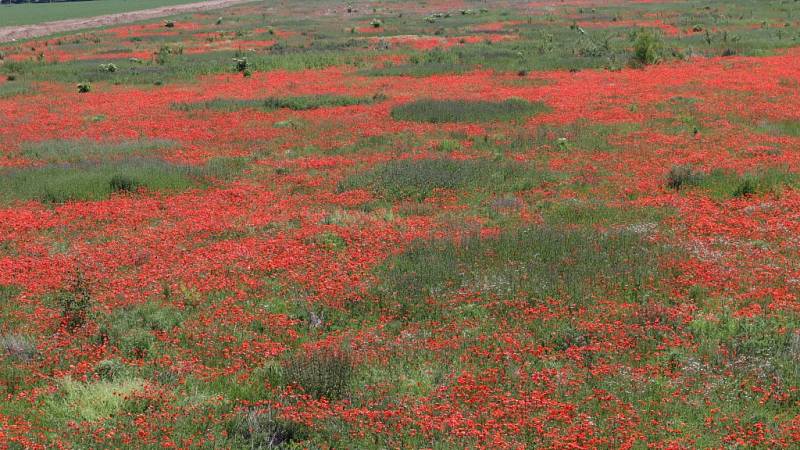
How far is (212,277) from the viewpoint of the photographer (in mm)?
12375

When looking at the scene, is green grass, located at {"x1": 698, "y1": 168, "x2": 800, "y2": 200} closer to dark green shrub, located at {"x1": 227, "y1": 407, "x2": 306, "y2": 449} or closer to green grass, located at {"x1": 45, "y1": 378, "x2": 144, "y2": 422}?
dark green shrub, located at {"x1": 227, "y1": 407, "x2": 306, "y2": 449}

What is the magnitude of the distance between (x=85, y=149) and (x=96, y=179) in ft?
17.3

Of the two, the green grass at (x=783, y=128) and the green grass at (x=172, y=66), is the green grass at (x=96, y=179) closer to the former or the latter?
the green grass at (x=783, y=128)

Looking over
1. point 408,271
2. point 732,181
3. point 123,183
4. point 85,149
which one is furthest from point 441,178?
point 85,149

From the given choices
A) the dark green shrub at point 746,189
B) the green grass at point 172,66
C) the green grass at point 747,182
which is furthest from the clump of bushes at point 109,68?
the dark green shrub at point 746,189

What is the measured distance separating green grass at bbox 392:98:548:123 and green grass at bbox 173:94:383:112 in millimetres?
3598

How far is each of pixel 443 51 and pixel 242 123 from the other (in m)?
24.8

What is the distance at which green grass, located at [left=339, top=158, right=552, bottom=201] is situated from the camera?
17.8 m

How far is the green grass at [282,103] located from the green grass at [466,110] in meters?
3.60

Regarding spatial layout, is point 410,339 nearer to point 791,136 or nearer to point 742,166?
point 742,166

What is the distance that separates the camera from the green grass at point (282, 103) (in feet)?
104

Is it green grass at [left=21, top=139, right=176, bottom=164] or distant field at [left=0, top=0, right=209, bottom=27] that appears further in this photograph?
distant field at [left=0, top=0, right=209, bottom=27]

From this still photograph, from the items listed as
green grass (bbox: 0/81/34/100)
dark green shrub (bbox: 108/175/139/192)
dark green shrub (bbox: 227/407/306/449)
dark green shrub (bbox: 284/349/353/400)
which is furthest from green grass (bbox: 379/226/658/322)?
green grass (bbox: 0/81/34/100)

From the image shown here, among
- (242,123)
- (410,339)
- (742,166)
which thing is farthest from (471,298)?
(242,123)
